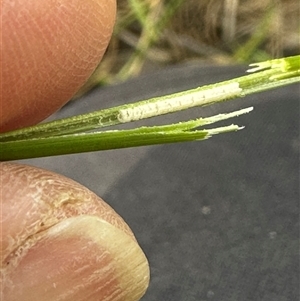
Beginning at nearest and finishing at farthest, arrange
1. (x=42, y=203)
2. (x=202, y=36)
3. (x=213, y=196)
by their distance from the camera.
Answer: (x=42, y=203), (x=213, y=196), (x=202, y=36)

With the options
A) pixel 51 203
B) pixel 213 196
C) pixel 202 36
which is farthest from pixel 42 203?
pixel 202 36

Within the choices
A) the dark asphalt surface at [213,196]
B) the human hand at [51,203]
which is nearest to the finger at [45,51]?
the human hand at [51,203]

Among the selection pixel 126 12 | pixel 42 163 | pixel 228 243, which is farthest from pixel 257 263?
pixel 126 12

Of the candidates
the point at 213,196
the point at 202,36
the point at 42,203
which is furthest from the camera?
the point at 202,36

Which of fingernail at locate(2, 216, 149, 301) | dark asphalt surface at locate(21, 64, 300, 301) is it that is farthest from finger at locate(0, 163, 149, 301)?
dark asphalt surface at locate(21, 64, 300, 301)

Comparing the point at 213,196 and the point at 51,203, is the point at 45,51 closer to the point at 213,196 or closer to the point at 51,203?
the point at 51,203

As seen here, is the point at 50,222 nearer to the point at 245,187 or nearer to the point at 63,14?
the point at 63,14

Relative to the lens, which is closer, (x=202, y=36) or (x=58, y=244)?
(x=58, y=244)
